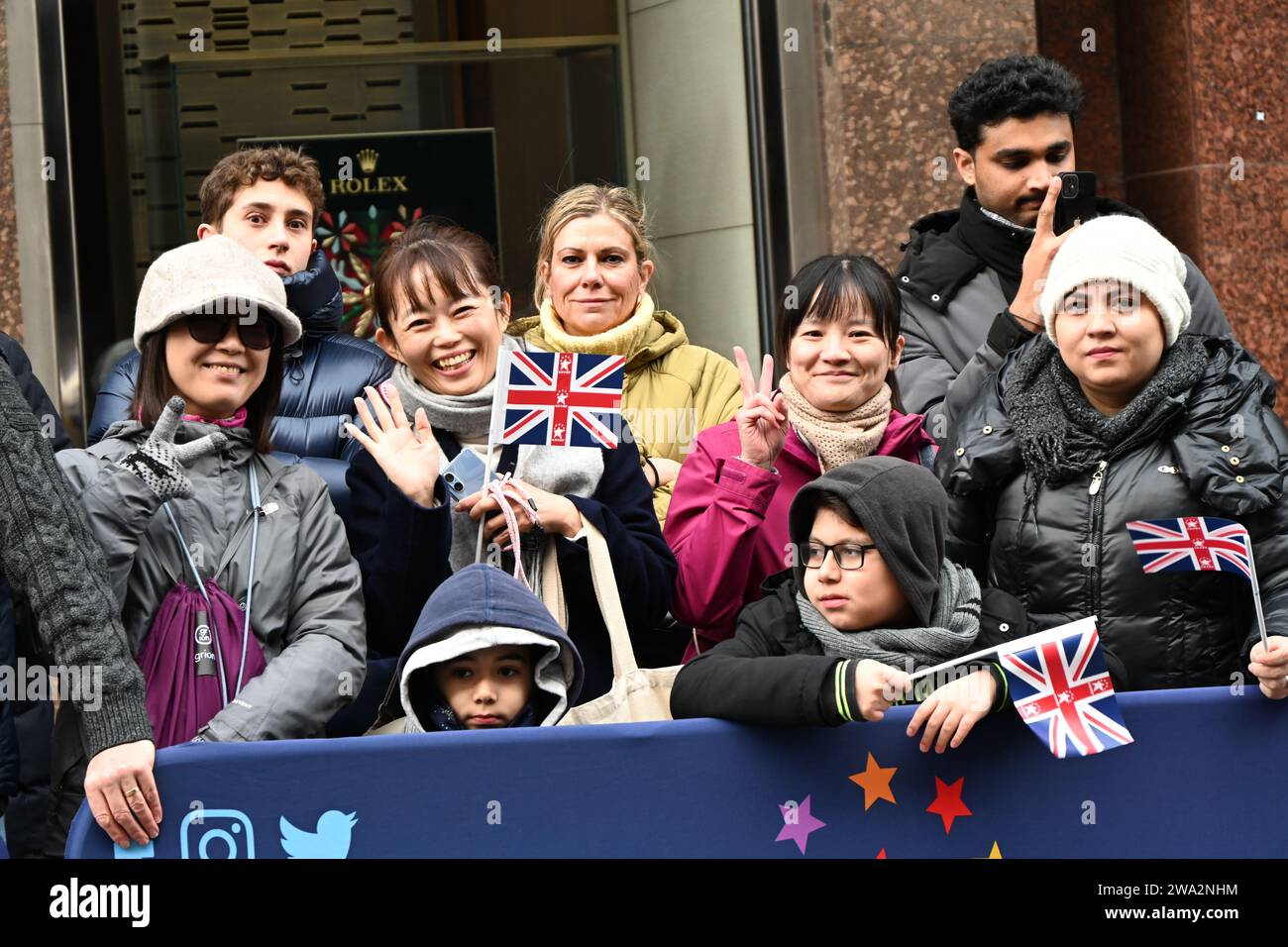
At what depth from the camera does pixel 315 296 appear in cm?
550

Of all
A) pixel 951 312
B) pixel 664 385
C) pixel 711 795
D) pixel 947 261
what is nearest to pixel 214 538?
pixel 711 795

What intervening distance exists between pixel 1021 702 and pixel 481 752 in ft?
3.73

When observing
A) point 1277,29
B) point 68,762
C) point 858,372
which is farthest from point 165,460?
point 1277,29

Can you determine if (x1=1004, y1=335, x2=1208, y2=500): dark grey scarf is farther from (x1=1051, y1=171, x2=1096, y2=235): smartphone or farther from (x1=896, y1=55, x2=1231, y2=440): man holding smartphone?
(x1=1051, y1=171, x2=1096, y2=235): smartphone

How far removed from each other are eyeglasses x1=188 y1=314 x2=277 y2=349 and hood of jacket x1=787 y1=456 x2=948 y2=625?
1440 millimetres

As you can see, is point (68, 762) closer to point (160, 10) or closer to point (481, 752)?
point (481, 752)

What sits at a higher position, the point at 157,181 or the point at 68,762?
the point at 157,181

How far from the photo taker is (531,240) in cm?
843

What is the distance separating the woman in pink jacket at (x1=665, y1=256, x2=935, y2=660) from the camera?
4.67 meters

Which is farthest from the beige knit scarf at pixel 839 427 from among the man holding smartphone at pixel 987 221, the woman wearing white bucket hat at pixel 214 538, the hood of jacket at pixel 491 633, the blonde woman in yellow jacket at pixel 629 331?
the woman wearing white bucket hat at pixel 214 538

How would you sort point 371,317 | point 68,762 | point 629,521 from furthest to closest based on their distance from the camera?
point 371,317 < point 629,521 < point 68,762
